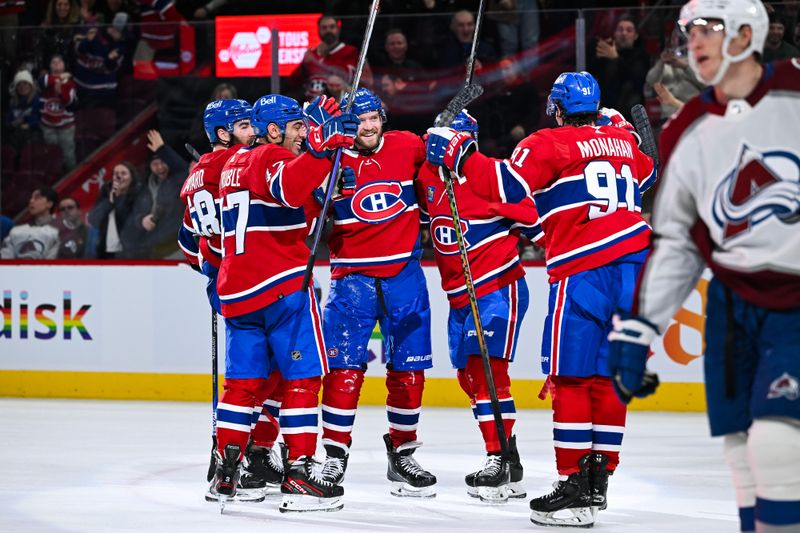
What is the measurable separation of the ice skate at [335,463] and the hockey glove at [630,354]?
2.05 m

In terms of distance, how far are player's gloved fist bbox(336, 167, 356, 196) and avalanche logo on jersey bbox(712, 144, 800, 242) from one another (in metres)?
2.20

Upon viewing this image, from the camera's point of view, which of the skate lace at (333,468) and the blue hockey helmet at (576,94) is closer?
the blue hockey helmet at (576,94)

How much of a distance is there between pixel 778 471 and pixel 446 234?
8.57 feet

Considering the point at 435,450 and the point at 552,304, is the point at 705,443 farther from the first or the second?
the point at 552,304

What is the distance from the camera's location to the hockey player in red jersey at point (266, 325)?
15.0 feet

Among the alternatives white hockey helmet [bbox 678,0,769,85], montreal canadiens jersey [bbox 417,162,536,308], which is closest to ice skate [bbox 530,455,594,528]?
montreal canadiens jersey [bbox 417,162,536,308]

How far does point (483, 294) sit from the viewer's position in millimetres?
5070

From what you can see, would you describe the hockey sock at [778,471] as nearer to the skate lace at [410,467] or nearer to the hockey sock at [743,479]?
the hockey sock at [743,479]

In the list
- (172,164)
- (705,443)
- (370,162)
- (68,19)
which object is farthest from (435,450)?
(68,19)

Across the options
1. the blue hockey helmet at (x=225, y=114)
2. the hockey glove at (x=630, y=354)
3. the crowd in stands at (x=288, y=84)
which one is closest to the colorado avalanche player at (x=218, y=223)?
the blue hockey helmet at (x=225, y=114)

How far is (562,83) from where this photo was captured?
4457 millimetres

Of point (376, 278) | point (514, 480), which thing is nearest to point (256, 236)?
point (376, 278)

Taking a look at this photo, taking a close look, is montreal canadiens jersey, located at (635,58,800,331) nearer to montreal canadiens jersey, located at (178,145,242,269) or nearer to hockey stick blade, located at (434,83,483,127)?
hockey stick blade, located at (434,83,483,127)

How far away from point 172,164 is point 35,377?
5.14 ft
